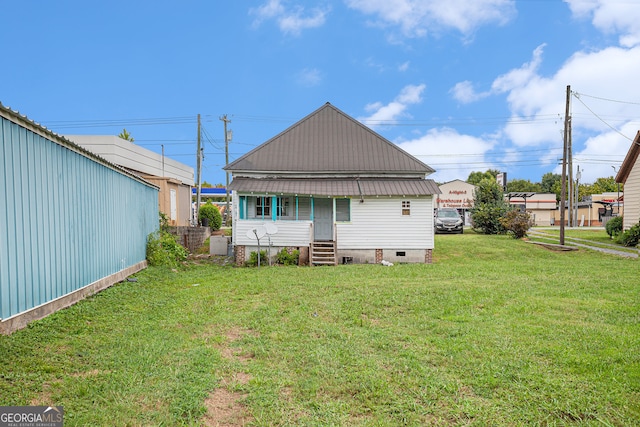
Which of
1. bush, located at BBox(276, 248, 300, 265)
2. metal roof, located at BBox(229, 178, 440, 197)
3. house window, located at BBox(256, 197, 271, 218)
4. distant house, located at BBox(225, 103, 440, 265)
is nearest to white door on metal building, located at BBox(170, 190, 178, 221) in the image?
distant house, located at BBox(225, 103, 440, 265)

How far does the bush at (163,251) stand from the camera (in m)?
14.6

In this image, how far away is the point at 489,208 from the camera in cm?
3100

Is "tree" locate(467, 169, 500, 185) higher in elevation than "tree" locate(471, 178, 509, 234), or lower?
higher

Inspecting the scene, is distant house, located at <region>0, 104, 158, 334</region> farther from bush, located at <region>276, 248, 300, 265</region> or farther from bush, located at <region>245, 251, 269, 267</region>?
bush, located at <region>276, 248, 300, 265</region>

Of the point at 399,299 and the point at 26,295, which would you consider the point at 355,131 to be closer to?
the point at 399,299

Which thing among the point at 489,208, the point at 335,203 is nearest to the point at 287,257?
the point at 335,203

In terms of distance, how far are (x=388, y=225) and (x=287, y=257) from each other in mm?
4447

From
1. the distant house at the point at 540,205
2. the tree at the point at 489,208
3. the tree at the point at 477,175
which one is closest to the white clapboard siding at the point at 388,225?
the tree at the point at 489,208

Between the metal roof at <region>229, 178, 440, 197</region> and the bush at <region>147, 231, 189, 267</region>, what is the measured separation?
10.3ft

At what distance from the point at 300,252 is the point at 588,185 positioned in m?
82.7

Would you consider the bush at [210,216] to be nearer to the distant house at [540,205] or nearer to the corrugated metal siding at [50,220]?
the corrugated metal siding at [50,220]

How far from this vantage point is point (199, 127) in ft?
101
